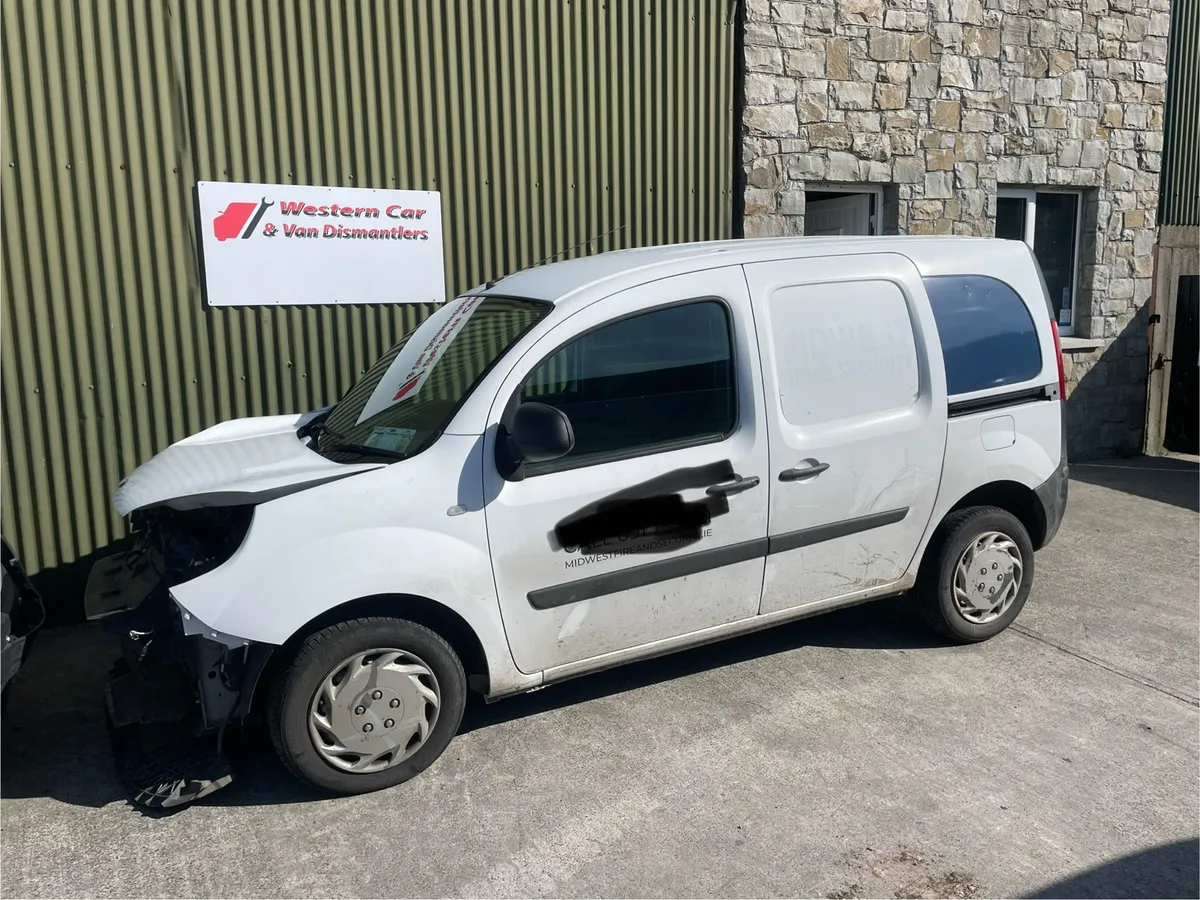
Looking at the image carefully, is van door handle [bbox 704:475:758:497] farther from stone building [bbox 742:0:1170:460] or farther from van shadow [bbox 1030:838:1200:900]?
stone building [bbox 742:0:1170:460]

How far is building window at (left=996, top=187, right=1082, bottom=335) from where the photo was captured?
29.9 ft

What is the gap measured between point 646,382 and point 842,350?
3.19ft

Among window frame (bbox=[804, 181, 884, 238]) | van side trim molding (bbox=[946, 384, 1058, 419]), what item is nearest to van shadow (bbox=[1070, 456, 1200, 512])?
window frame (bbox=[804, 181, 884, 238])

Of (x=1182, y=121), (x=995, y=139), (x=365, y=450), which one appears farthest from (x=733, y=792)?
(x=1182, y=121)

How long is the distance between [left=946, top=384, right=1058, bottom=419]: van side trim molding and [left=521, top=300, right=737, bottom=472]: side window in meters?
1.25

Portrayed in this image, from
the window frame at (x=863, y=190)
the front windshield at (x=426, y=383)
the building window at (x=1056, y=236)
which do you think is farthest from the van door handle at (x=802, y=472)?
the building window at (x=1056, y=236)

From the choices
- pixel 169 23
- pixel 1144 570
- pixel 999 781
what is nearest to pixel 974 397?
pixel 999 781

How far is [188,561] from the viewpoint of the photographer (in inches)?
134

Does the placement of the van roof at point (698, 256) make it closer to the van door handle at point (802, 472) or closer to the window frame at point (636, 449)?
the window frame at point (636, 449)

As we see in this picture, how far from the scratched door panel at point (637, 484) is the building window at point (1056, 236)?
6386 millimetres

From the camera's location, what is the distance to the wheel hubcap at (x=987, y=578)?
464 centimetres

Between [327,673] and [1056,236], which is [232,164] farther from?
[1056,236]

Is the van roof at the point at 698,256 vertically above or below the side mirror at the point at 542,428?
above

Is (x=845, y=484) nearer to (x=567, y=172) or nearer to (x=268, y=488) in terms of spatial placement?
(x=268, y=488)
